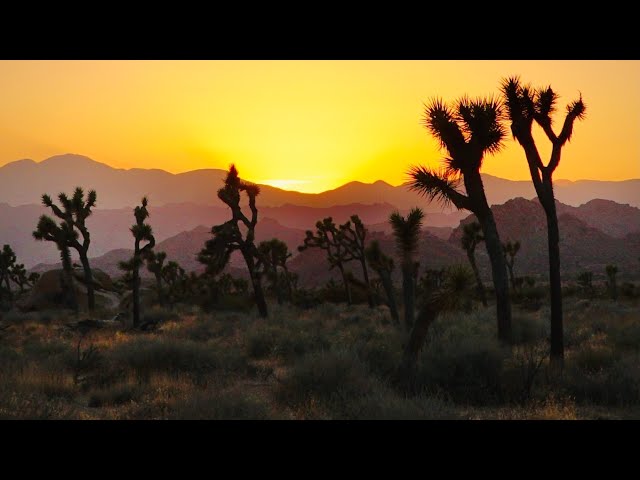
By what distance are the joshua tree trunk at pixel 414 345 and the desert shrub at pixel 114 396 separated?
474cm

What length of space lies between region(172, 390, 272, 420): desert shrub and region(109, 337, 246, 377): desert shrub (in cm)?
403

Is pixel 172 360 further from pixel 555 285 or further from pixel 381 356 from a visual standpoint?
pixel 555 285

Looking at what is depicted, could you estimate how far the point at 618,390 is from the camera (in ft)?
28.5

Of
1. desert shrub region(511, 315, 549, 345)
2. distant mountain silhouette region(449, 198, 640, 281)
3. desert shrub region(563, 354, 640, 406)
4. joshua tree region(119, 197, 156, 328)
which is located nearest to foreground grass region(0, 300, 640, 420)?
desert shrub region(563, 354, 640, 406)

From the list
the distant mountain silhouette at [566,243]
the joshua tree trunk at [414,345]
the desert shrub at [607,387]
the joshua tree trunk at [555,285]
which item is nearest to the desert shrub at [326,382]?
the joshua tree trunk at [414,345]

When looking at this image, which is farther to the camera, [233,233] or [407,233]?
[233,233]

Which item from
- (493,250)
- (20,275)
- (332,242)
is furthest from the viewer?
(20,275)

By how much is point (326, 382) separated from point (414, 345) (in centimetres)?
175

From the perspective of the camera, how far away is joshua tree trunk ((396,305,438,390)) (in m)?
9.09

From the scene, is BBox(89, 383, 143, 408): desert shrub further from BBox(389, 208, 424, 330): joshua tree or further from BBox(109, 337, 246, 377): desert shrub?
BBox(389, 208, 424, 330): joshua tree

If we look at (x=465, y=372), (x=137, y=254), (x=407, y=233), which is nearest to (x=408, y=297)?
(x=407, y=233)

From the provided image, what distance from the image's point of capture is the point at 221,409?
7.05 m

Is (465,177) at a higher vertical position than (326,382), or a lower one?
higher
